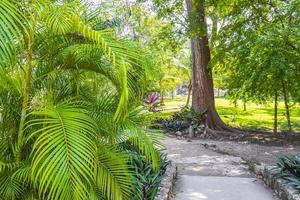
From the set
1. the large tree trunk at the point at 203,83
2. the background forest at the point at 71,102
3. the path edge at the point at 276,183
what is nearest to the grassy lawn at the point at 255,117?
the large tree trunk at the point at 203,83

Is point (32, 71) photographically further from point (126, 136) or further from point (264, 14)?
point (264, 14)

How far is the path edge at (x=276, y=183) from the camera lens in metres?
4.05

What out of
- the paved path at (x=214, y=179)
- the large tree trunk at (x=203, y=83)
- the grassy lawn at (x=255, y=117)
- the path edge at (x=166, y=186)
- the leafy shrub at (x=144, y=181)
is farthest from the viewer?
the grassy lawn at (x=255, y=117)

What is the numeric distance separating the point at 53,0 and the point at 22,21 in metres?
0.50

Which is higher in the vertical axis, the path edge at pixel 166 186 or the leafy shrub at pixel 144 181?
the leafy shrub at pixel 144 181

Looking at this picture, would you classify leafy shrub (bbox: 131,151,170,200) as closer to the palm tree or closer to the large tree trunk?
the palm tree

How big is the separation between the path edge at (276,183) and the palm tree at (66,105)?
7.23ft

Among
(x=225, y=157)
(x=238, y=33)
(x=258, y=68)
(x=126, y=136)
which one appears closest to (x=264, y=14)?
(x=238, y=33)

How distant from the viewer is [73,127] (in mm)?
2234

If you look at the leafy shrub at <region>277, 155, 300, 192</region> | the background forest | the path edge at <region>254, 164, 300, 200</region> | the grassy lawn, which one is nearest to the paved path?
the path edge at <region>254, 164, 300, 200</region>

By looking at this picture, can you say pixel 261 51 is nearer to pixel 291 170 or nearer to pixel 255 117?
pixel 291 170

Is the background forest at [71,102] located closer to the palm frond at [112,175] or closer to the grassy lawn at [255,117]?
the palm frond at [112,175]

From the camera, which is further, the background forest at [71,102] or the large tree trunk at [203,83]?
the large tree trunk at [203,83]

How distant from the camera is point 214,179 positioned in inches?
212
